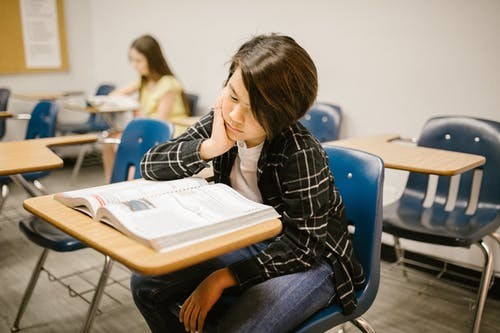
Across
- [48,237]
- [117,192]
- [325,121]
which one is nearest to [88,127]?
[325,121]

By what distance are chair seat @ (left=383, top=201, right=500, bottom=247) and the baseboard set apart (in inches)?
21.3

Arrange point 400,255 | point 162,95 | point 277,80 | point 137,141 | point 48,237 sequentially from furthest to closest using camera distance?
point 162,95 < point 400,255 < point 137,141 < point 48,237 < point 277,80

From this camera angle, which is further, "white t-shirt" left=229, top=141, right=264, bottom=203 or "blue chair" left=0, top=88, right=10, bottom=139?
"blue chair" left=0, top=88, right=10, bottom=139

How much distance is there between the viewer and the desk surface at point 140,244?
0.76 m

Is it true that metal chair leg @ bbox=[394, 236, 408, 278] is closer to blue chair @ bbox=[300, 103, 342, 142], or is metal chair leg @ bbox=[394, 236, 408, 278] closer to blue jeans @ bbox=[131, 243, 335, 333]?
blue chair @ bbox=[300, 103, 342, 142]

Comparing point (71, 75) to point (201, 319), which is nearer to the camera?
point (201, 319)

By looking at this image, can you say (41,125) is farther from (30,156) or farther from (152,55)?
(30,156)

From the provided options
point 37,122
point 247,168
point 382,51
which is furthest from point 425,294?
point 37,122

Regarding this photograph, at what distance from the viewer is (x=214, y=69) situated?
3.93 metres

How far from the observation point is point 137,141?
198cm

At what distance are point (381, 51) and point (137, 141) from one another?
154 centimetres

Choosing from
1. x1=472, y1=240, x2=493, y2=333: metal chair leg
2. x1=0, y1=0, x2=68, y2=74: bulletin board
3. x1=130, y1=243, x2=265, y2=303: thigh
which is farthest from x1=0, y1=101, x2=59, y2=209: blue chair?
x1=472, y1=240, x2=493, y2=333: metal chair leg

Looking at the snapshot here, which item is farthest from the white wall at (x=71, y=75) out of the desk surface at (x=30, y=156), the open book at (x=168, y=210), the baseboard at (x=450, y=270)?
the open book at (x=168, y=210)

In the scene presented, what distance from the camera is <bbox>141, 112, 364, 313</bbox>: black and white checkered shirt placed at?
1.10 metres
